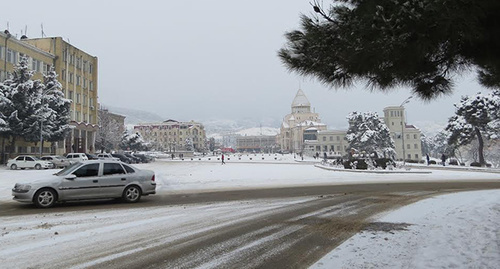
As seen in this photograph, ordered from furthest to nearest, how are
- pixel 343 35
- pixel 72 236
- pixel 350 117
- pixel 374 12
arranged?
pixel 350 117 → pixel 72 236 → pixel 343 35 → pixel 374 12

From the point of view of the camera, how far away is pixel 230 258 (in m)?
5.66

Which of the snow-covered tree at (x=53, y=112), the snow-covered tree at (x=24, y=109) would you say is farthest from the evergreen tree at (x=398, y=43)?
the snow-covered tree at (x=53, y=112)

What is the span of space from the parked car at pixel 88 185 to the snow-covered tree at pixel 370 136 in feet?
224

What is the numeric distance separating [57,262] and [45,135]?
4334cm

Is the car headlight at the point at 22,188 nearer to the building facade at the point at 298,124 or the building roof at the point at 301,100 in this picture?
the building facade at the point at 298,124

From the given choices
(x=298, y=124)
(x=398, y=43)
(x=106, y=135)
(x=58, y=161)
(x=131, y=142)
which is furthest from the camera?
(x=298, y=124)

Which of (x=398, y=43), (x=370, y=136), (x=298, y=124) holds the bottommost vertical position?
(x=398, y=43)

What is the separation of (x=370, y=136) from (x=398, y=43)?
75.6m

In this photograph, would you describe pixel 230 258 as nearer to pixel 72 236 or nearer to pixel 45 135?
pixel 72 236

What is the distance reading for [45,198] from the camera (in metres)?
11.1

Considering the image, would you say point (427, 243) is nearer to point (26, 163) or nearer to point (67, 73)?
point (26, 163)

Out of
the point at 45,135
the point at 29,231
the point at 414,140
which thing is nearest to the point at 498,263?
the point at 29,231

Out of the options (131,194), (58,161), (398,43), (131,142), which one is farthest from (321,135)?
(398,43)

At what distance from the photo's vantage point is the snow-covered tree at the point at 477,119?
44.8 meters
